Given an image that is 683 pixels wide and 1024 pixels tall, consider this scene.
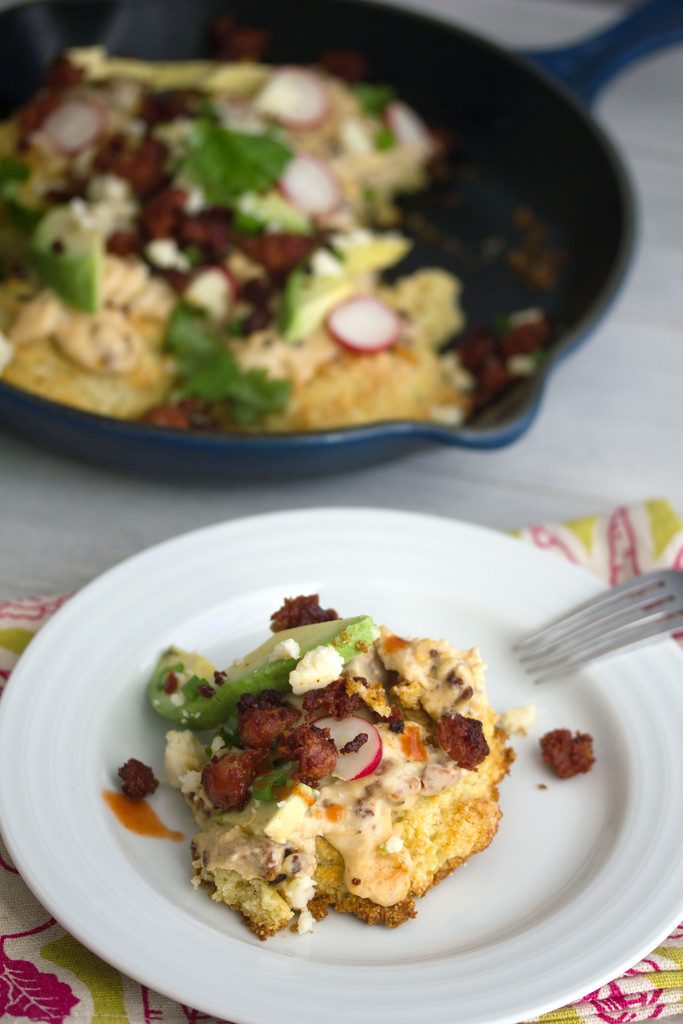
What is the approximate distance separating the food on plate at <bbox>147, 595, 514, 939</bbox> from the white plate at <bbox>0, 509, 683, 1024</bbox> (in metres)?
0.05

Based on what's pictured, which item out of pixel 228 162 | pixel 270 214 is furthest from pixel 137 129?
pixel 270 214

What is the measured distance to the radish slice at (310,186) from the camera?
266cm

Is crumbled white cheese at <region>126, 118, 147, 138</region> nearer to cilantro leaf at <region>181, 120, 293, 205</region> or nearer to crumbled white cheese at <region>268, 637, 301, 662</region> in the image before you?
cilantro leaf at <region>181, 120, 293, 205</region>

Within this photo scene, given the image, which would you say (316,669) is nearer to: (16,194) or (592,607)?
(592,607)

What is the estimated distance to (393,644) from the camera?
153 centimetres

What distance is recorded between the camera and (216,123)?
2.64m

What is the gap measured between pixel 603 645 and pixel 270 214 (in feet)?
4.16

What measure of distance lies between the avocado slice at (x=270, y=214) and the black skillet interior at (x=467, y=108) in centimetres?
32

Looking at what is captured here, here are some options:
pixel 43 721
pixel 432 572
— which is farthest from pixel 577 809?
pixel 43 721

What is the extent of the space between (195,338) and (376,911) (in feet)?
4.20

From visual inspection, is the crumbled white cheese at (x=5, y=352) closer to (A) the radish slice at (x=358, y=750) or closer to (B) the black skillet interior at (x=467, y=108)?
(B) the black skillet interior at (x=467, y=108)

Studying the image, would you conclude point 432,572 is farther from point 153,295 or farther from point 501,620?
point 153,295

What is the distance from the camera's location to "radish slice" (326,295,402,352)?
2.44 m

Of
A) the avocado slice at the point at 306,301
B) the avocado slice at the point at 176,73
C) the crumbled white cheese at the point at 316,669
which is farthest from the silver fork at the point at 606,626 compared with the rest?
the avocado slice at the point at 176,73
